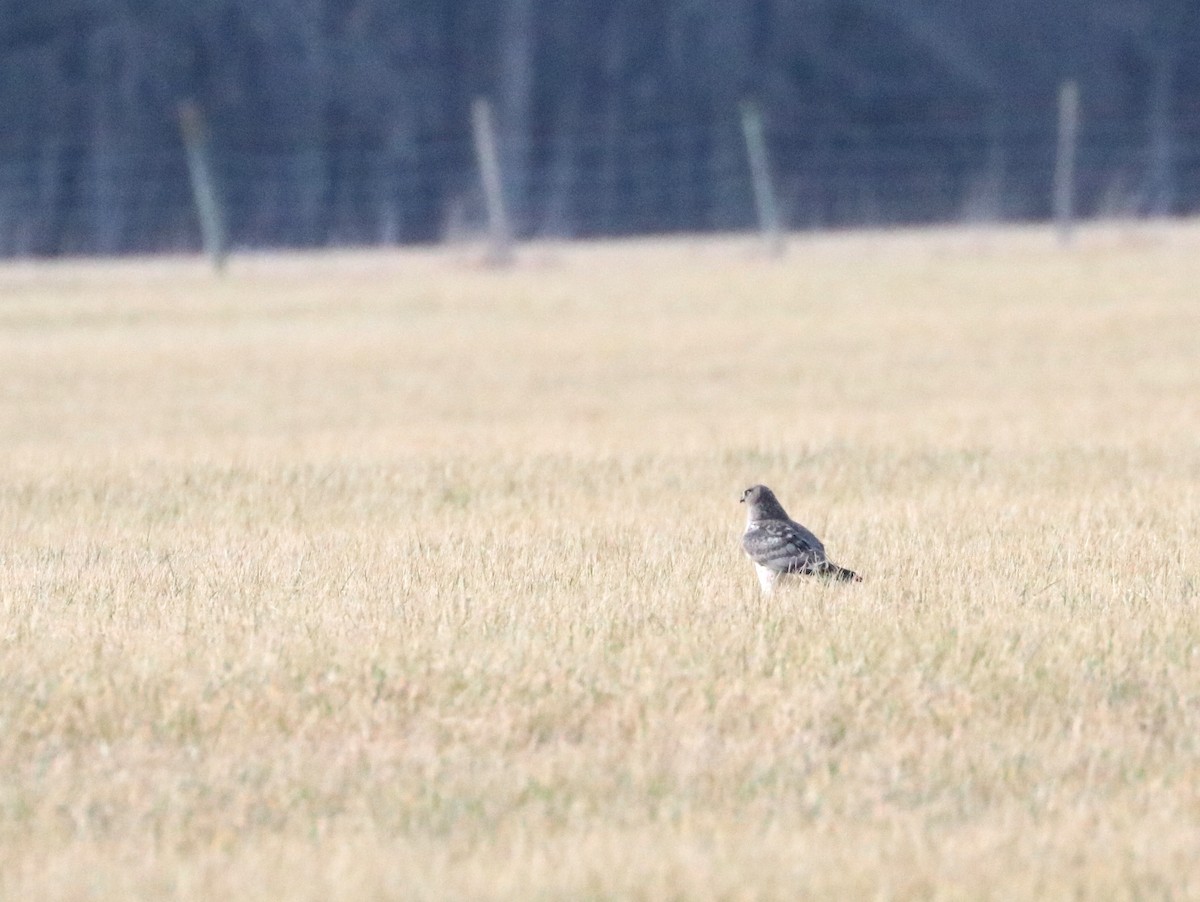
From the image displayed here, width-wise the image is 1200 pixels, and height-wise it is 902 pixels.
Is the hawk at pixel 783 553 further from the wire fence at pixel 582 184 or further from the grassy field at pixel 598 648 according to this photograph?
the wire fence at pixel 582 184

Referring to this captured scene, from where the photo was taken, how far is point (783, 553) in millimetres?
6617

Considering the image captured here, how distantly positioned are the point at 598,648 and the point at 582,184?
94.1 feet

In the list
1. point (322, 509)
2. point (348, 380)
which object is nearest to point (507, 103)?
point (348, 380)

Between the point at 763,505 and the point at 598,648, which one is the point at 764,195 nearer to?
the point at 763,505

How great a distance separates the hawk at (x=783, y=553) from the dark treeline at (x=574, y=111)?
26.8 m

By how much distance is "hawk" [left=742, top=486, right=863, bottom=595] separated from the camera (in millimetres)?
6598

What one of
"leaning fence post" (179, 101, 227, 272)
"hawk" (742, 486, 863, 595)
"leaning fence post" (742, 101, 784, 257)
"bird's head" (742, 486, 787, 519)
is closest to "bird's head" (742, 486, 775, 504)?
"bird's head" (742, 486, 787, 519)

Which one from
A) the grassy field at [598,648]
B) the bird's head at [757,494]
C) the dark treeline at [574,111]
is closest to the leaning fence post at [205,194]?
the dark treeline at [574,111]

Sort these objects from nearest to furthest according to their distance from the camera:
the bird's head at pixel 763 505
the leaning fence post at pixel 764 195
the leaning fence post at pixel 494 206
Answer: the bird's head at pixel 763 505 → the leaning fence post at pixel 494 206 → the leaning fence post at pixel 764 195

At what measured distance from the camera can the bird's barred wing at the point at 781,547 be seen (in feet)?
21.6

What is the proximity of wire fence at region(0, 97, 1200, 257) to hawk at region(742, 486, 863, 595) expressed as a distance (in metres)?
26.2

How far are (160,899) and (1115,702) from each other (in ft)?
8.25

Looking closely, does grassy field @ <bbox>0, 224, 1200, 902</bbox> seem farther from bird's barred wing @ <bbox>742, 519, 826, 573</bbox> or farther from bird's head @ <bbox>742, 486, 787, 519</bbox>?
bird's head @ <bbox>742, 486, 787, 519</bbox>

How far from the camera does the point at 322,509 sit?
990 centimetres
